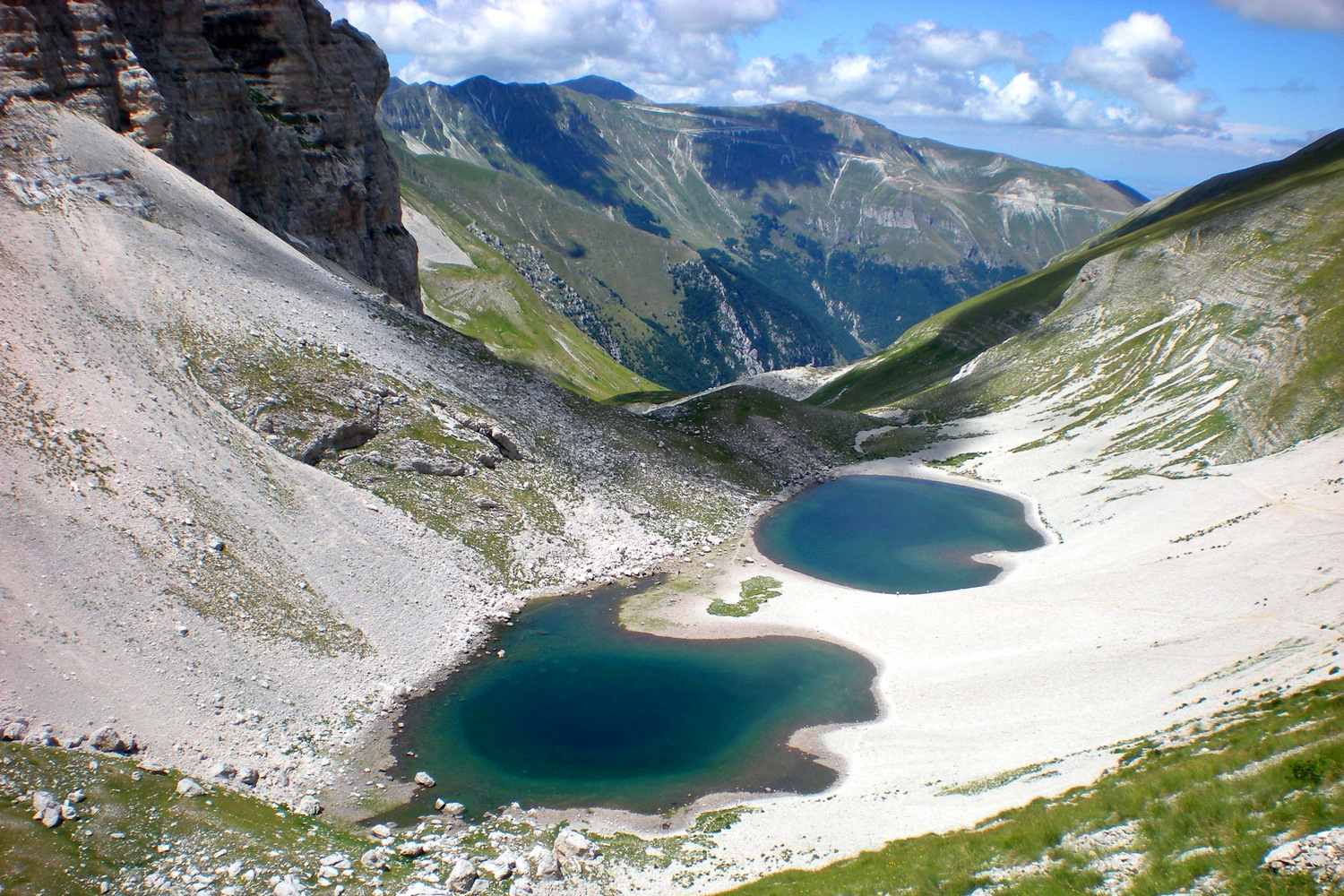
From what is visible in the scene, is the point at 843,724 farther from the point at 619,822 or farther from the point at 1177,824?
the point at 1177,824

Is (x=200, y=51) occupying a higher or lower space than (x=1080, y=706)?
higher

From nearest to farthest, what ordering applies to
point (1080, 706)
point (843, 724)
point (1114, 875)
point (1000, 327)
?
point (1114, 875) → point (1080, 706) → point (843, 724) → point (1000, 327)

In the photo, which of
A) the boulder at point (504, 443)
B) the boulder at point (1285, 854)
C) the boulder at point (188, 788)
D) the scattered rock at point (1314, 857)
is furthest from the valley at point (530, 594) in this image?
the boulder at point (188, 788)

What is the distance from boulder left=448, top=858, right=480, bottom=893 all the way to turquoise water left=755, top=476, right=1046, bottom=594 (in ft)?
123

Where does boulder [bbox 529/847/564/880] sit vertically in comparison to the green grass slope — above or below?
below

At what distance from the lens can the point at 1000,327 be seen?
143625 mm

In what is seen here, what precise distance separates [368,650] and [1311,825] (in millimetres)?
38876

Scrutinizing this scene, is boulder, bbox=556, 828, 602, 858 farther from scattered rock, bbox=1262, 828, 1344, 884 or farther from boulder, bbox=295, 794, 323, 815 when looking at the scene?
scattered rock, bbox=1262, 828, 1344, 884

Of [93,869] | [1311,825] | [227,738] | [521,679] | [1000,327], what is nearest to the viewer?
[1311,825]

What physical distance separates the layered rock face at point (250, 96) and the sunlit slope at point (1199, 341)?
250 ft

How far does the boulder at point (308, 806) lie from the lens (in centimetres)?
3092

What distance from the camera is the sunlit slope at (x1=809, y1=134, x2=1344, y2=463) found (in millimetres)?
68312

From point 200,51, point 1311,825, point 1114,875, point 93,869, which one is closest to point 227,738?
point 93,869

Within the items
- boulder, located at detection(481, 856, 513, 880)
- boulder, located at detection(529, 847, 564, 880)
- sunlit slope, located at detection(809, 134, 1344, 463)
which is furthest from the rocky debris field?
sunlit slope, located at detection(809, 134, 1344, 463)
